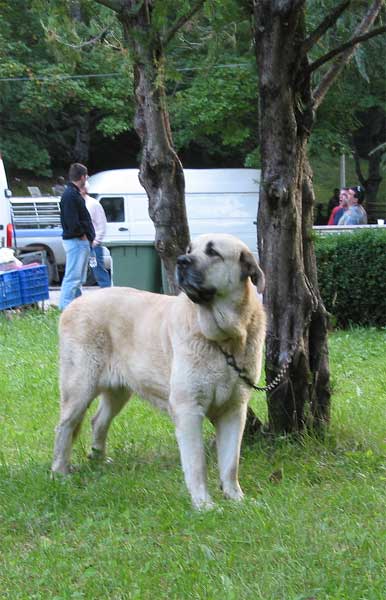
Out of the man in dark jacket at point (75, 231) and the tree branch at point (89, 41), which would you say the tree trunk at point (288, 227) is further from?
the man in dark jacket at point (75, 231)

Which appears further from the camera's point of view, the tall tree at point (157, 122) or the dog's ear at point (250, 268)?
the tall tree at point (157, 122)

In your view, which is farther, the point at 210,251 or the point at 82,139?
the point at 82,139

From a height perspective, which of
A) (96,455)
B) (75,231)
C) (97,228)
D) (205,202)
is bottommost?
(96,455)

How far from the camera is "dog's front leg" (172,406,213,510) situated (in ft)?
17.9

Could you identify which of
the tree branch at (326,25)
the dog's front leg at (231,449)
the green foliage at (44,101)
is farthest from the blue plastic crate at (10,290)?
the green foliage at (44,101)

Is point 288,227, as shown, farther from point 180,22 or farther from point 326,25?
point 180,22

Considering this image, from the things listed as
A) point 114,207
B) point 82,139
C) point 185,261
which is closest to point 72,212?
point 185,261

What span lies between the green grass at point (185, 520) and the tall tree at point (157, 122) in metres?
1.47

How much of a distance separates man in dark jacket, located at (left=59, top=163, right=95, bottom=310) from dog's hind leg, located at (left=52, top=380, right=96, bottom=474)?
7.64 metres

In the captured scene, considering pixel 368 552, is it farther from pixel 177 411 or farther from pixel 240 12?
pixel 240 12

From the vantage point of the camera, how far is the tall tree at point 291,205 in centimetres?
604

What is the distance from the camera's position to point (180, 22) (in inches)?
258

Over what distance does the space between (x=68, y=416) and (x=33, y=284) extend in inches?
345

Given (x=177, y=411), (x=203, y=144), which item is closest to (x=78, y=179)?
(x=177, y=411)
